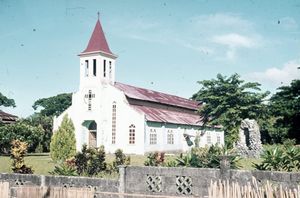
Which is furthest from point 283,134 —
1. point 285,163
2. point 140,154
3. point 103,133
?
point 285,163

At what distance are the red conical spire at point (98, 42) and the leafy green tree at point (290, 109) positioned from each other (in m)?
19.2

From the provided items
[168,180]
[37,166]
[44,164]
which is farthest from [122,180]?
[44,164]

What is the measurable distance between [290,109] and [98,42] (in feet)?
69.2

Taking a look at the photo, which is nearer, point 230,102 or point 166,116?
point 230,102

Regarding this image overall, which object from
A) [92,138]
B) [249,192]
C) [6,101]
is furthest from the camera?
[6,101]

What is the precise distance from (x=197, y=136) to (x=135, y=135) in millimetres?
11002

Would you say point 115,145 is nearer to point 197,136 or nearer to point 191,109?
point 197,136

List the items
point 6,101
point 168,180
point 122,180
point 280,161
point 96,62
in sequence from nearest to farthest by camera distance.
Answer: point 168,180 → point 122,180 → point 280,161 → point 96,62 → point 6,101

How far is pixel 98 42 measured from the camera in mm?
39844

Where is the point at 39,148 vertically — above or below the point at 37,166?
above

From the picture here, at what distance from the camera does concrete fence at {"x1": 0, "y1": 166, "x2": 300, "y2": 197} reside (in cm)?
1038

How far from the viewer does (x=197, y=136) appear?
44344 millimetres

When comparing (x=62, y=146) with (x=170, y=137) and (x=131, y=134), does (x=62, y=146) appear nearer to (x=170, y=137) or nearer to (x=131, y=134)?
(x=131, y=134)

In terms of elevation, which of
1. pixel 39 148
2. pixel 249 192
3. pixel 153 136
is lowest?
pixel 249 192
